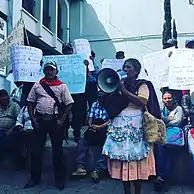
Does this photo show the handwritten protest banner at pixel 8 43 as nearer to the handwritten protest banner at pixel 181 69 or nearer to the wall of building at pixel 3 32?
the handwritten protest banner at pixel 181 69

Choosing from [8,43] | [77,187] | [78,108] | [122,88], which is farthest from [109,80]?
[8,43]

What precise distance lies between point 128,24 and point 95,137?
1135 centimetres

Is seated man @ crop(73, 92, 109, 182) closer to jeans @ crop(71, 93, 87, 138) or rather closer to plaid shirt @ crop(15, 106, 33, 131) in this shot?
jeans @ crop(71, 93, 87, 138)

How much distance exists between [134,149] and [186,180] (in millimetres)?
1923

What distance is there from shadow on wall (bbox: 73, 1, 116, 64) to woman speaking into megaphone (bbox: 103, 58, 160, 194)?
41.9 ft

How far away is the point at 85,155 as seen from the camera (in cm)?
588

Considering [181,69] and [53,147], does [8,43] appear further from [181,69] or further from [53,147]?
[181,69]

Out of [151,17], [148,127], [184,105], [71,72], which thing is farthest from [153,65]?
[151,17]

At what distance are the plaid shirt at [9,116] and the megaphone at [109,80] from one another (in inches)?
102

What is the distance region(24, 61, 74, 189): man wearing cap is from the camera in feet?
17.2

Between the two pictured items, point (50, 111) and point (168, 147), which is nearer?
point (50, 111)

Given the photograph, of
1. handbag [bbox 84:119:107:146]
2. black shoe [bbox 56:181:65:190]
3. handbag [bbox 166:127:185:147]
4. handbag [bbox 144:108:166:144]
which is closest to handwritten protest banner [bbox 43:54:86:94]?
handbag [bbox 84:119:107:146]

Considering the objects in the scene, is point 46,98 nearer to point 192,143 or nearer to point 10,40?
point 10,40

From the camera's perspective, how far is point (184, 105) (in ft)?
18.4
